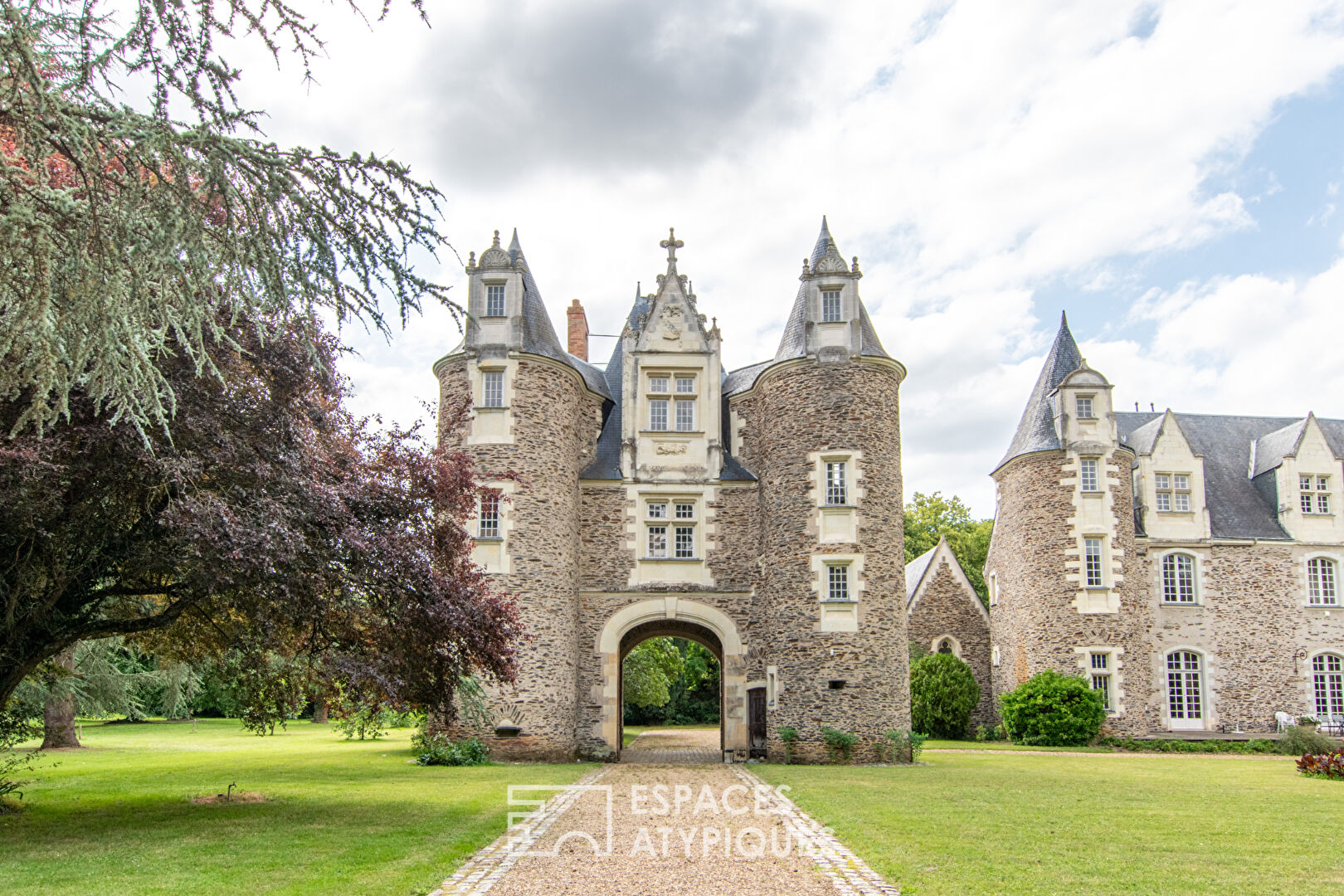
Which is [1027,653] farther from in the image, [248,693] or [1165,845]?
[248,693]

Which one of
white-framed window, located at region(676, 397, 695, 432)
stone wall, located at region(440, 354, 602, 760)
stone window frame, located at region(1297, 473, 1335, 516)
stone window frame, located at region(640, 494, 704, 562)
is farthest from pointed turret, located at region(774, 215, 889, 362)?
stone window frame, located at region(1297, 473, 1335, 516)

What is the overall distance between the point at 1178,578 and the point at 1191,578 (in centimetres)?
36

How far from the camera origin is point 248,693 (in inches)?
500

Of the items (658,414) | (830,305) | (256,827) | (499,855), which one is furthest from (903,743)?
(256,827)

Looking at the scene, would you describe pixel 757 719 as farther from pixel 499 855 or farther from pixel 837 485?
pixel 499 855

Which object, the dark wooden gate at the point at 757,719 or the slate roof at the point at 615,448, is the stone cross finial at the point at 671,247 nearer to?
the slate roof at the point at 615,448

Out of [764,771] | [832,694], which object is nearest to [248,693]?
[764,771]

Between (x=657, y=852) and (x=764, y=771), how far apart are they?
32.6ft

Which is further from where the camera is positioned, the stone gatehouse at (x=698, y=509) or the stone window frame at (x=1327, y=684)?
the stone window frame at (x=1327, y=684)

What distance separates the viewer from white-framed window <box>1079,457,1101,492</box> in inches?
1078

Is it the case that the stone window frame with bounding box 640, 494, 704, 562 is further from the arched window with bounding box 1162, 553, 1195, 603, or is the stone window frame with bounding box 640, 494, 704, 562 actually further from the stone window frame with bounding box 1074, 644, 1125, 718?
the arched window with bounding box 1162, 553, 1195, 603

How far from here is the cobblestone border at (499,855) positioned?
782cm

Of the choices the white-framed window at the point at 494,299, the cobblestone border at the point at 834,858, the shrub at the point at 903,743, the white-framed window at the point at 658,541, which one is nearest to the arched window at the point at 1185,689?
the shrub at the point at 903,743

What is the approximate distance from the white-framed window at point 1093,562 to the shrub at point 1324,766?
27.7 ft
